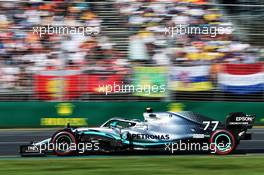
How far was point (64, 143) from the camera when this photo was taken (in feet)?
33.5

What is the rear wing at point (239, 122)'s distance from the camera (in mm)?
10219

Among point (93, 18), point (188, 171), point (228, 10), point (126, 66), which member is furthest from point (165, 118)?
point (228, 10)

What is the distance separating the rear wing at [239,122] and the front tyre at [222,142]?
0.16 meters

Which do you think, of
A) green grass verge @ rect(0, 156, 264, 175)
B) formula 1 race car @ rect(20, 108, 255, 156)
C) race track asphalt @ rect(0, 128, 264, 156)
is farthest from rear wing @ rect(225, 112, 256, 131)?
race track asphalt @ rect(0, 128, 264, 156)

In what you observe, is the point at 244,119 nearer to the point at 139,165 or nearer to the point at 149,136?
the point at 149,136

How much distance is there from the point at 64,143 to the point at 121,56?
6.72 metres

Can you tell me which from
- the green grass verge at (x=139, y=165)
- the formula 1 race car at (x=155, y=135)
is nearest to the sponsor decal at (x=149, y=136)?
the formula 1 race car at (x=155, y=135)

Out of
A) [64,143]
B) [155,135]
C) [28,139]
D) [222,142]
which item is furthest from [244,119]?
[28,139]

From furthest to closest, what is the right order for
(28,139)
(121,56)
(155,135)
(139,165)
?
(121,56), (28,139), (155,135), (139,165)

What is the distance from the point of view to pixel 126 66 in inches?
650

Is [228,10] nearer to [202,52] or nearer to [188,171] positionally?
[202,52]

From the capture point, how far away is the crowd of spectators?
16.6 m

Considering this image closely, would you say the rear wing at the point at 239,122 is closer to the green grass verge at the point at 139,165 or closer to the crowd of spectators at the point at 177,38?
the green grass verge at the point at 139,165

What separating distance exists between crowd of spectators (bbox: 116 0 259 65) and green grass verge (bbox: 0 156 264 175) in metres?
6.83
